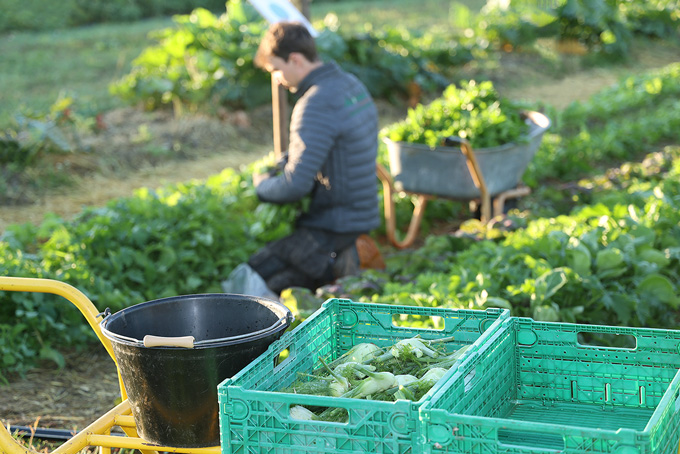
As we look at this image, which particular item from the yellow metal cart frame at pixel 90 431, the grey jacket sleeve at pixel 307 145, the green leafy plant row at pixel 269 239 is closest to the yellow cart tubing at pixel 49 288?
the yellow metal cart frame at pixel 90 431

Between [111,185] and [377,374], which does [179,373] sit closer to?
[377,374]

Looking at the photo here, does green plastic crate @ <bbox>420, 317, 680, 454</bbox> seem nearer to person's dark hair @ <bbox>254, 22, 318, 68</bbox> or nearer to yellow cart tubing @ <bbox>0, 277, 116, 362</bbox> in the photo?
yellow cart tubing @ <bbox>0, 277, 116, 362</bbox>

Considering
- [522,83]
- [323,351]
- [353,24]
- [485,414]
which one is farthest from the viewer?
[353,24]

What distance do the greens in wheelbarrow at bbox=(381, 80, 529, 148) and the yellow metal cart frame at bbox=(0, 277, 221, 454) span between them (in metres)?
3.71

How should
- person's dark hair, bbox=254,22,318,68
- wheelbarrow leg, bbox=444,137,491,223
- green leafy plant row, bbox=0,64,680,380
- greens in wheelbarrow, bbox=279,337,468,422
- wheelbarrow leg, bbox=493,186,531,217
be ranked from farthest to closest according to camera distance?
wheelbarrow leg, bbox=493,186,531,217 < wheelbarrow leg, bbox=444,137,491,223 < person's dark hair, bbox=254,22,318,68 < green leafy plant row, bbox=0,64,680,380 < greens in wheelbarrow, bbox=279,337,468,422

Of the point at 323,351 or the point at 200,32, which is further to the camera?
the point at 200,32

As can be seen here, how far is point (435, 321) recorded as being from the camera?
3.38 metres

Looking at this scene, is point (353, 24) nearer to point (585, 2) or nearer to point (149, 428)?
point (585, 2)

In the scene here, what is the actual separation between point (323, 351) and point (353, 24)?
62.8ft

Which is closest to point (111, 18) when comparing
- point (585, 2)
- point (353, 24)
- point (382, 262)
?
point (353, 24)

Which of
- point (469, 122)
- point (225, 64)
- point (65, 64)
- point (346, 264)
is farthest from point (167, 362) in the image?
point (65, 64)

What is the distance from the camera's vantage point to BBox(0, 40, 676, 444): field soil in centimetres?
410

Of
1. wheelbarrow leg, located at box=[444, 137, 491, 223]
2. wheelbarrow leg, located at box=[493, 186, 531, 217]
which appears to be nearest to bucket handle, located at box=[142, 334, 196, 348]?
wheelbarrow leg, located at box=[444, 137, 491, 223]

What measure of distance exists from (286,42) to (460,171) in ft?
5.57
